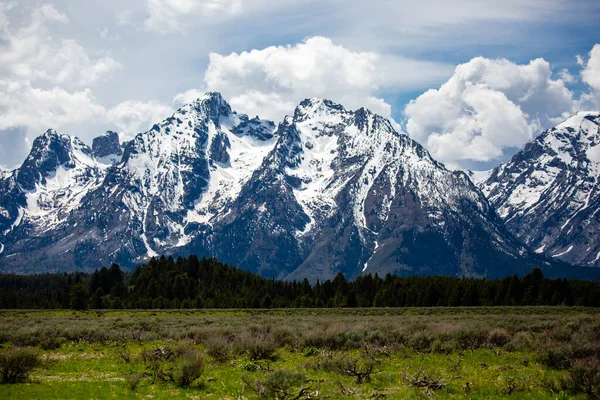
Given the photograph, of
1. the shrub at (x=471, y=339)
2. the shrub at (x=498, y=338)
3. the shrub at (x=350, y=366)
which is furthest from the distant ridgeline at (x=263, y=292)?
the shrub at (x=350, y=366)

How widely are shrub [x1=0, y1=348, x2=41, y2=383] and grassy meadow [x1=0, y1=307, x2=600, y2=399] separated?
54 mm

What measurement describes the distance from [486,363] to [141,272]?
145209mm

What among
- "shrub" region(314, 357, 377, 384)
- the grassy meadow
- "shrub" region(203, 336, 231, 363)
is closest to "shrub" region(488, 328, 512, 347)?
the grassy meadow

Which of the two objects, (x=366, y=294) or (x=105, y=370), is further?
(x=366, y=294)

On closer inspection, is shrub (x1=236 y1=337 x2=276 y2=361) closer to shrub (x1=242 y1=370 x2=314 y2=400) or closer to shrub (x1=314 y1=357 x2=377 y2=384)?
shrub (x1=314 y1=357 x2=377 y2=384)

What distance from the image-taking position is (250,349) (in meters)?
32.7

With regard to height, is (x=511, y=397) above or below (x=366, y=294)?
above

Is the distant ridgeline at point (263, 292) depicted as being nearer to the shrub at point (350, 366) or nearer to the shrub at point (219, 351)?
the shrub at point (219, 351)

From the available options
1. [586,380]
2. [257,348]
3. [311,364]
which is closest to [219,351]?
[257,348]

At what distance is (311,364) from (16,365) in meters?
14.2

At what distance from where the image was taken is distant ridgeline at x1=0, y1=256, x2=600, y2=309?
5212 inches

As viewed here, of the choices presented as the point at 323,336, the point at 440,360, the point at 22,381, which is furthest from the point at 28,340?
the point at 440,360

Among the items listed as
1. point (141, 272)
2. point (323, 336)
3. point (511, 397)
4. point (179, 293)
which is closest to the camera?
point (511, 397)

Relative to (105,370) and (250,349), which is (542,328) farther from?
(105,370)
